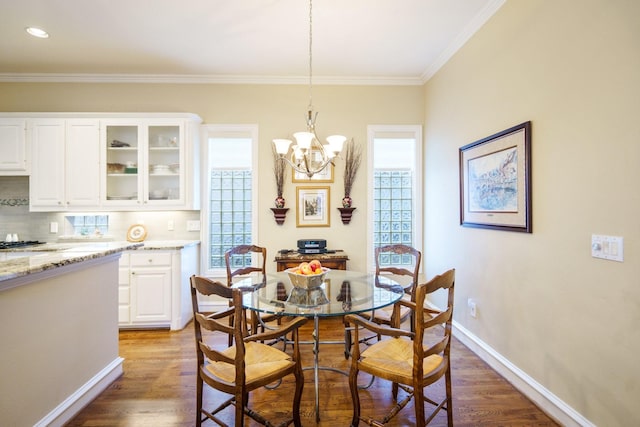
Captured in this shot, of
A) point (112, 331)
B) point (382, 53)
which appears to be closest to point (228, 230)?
point (112, 331)

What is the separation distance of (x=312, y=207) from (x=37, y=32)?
3114 mm

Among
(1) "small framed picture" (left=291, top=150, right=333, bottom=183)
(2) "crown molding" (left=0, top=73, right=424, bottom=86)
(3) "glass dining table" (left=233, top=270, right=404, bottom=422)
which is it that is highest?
(2) "crown molding" (left=0, top=73, right=424, bottom=86)

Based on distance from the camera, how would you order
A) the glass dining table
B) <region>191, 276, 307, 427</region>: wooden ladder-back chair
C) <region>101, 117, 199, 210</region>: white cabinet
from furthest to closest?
<region>101, 117, 199, 210</region>: white cabinet → the glass dining table → <region>191, 276, 307, 427</region>: wooden ladder-back chair

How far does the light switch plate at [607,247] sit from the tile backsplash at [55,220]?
3674 mm

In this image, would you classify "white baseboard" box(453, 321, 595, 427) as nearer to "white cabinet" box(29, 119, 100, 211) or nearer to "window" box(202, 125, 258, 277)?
"window" box(202, 125, 258, 277)

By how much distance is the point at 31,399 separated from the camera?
158 cm

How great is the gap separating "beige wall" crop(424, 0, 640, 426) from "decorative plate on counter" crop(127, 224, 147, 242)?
3.66 metres

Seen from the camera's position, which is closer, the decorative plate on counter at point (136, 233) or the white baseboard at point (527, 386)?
the white baseboard at point (527, 386)

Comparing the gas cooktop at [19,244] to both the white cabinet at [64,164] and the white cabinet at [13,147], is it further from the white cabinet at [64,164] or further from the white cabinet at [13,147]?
the white cabinet at [13,147]

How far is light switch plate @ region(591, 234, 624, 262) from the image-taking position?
1476 mm

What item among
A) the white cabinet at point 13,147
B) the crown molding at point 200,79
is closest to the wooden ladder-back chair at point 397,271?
the crown molding at point 200,79

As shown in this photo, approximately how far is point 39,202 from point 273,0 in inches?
131

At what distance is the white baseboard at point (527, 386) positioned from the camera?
5.73 ft

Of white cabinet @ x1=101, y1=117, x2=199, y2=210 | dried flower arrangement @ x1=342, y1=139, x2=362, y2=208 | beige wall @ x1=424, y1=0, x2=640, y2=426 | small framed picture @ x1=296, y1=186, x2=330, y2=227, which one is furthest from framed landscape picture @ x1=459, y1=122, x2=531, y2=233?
white cabinet @ x1=101, y1=117, x2=199, y2=210
